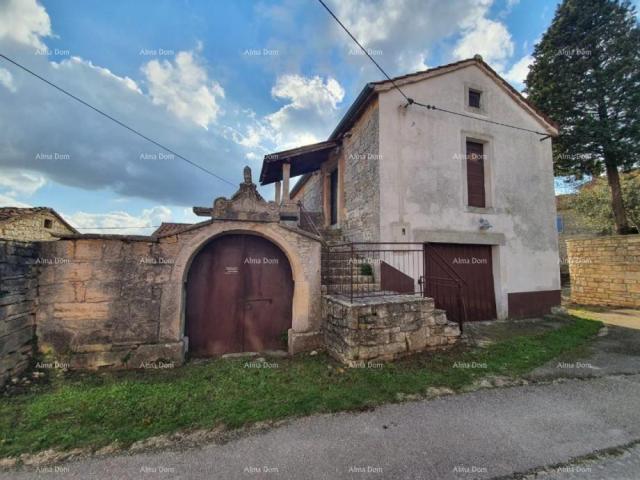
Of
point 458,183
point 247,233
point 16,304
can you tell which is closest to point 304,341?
point 247,233

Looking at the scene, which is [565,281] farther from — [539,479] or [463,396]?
[539,479]

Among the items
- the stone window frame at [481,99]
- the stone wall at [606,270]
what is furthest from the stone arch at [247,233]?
the stone wall at [606,270]

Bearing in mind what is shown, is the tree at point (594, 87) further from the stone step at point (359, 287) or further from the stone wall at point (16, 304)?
the stone wall at point (16, 304)

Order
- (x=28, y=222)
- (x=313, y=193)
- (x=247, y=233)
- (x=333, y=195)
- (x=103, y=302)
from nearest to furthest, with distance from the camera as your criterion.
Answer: (x=103, y=302) → (x=247, y=233) → (x=333, y=195) → (x=28, y=222) → (x=313, y=193)

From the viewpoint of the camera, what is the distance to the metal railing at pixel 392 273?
19.7ft

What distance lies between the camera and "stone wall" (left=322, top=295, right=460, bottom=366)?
4.41 metres

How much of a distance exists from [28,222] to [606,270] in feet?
80.3

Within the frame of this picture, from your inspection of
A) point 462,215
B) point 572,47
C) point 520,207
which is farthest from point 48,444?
point 572,47

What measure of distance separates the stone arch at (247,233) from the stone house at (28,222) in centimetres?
902

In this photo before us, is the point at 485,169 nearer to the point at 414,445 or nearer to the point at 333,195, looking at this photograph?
the point at 333,195

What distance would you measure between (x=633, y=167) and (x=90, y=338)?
17922mm

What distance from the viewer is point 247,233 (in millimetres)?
5258

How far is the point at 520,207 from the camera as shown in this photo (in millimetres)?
8203

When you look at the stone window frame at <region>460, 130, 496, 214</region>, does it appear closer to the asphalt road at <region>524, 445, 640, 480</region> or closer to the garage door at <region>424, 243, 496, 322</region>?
the garage door at <region>424, 243, 496, 322</region>
